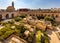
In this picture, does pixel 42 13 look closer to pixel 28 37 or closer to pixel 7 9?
pixel 7 9

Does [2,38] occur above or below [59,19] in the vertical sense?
above

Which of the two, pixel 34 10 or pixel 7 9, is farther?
pixel 34 10

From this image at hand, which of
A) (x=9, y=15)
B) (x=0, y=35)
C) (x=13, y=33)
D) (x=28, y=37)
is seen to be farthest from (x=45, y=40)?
(x=9, y=15)

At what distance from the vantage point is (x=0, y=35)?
26734 millimetres

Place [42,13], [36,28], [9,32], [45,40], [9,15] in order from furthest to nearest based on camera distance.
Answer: [42,13] < [9,15] < [36,28] < [45,40] < [9,32]

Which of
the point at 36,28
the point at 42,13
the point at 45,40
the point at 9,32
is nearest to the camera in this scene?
the point at 9,32

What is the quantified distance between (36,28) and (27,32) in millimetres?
7153

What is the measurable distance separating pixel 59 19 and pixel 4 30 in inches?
1170

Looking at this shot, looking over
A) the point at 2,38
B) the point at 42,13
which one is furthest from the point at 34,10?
the point at 2,38

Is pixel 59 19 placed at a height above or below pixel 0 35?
below

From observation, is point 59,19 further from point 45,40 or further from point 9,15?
point 45,40

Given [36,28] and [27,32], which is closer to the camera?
[27,32]

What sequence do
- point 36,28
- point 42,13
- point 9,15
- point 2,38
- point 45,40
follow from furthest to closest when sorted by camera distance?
point 42,13
point 9,15
point 36,28
point 45,40
point 2,38

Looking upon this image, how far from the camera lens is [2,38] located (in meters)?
25.3
